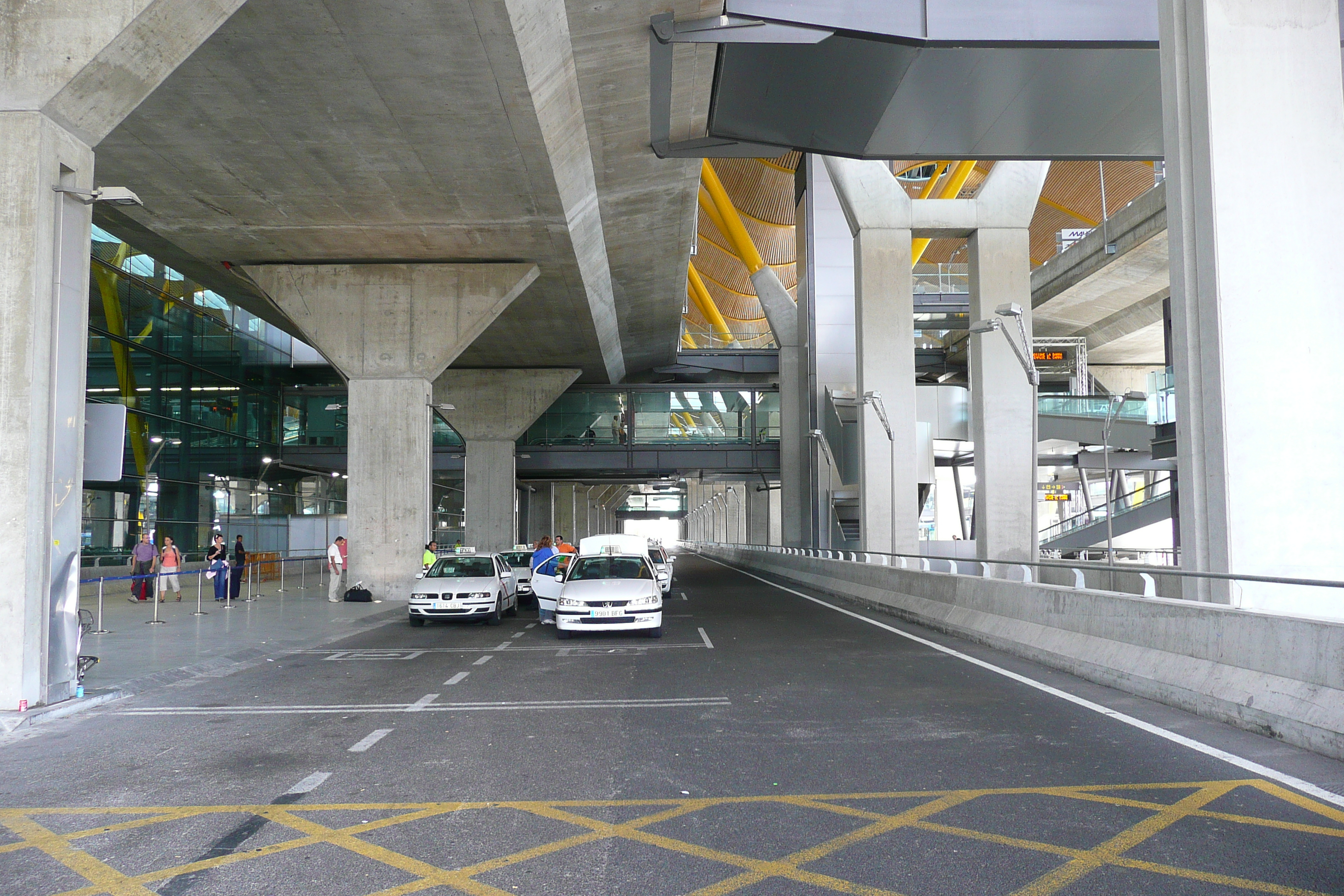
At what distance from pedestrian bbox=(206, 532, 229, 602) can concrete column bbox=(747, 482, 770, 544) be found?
45.6 m

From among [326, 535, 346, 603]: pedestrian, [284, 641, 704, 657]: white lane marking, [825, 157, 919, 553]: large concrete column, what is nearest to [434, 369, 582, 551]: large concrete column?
[825, 157, 919, 553]: large concrete column

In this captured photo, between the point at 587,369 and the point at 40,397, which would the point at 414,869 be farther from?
the point at 587,369

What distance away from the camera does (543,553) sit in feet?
77.4

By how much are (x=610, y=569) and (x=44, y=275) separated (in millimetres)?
10249

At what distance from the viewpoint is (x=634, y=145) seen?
22.4 meters

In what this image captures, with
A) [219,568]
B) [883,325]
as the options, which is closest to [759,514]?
[883,325]

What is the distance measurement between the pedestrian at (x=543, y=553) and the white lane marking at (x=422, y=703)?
11.5 m

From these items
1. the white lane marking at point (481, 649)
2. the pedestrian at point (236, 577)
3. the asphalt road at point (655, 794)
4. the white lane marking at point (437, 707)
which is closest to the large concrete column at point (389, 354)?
the pedestrian at point (236, 577)

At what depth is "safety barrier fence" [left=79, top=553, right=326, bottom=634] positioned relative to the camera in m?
18.9

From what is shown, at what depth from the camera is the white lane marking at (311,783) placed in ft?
21.4

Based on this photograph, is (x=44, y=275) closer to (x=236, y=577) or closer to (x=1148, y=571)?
(x=1148, y=571)

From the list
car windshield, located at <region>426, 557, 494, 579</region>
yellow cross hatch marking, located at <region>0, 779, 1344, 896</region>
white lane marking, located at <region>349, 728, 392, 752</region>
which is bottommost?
white lane marking, located at <region>349, 728, 392, 752</region>

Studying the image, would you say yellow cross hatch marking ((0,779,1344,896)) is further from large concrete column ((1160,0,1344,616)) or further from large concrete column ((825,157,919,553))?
large concrete column ((825,157,919,553))

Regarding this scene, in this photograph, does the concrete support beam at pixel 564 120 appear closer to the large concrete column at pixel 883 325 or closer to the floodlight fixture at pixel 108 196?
the floodlight fixture at pixel 108 196
